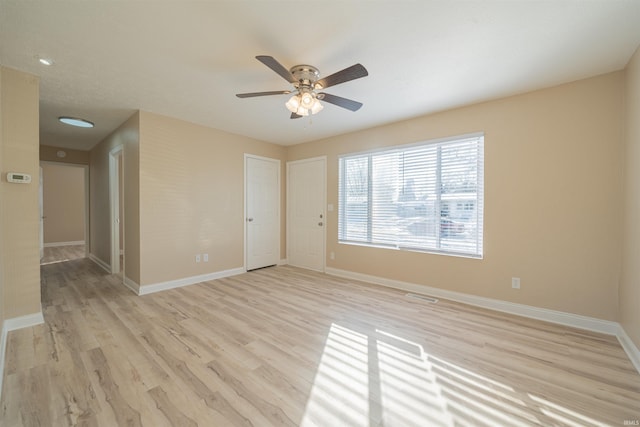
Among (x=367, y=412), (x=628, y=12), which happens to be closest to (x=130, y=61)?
(x=367, y=412)

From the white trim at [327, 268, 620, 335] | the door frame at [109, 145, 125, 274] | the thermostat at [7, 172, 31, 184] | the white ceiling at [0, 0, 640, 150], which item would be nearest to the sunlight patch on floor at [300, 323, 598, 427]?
the white trim at [327, 268, 620, 335]

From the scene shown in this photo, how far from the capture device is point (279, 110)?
11.2 ft

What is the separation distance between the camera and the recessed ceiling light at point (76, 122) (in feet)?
12.2

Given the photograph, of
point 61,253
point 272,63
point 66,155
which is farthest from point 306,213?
point 61,253

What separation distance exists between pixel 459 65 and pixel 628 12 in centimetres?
101

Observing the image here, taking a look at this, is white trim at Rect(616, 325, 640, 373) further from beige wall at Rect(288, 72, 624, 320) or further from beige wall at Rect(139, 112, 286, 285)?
beige wall at Rect(139, 112, 286, 285)

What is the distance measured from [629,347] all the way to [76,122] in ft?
23.0

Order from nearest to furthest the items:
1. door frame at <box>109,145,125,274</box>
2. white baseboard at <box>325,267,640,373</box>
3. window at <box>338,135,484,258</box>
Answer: white baseboard at <box>325,267,640,373</box> → window at <box>338,135,484,258</box> → door frame at <box>109,145,125,274</box>

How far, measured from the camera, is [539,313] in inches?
109

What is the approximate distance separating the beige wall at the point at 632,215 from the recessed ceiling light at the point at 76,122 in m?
6.50

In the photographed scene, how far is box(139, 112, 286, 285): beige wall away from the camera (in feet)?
11.6

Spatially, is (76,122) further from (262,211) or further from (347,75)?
(347,75)

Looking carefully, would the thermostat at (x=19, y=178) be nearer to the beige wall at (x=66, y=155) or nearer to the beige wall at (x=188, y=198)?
the beige wall at (x=188, y=198)

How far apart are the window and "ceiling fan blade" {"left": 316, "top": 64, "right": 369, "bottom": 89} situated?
2052 mm
